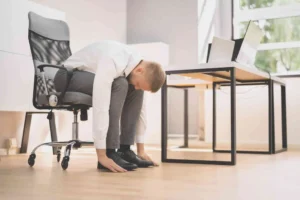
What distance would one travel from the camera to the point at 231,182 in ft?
6.26

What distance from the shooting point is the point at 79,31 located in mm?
4766

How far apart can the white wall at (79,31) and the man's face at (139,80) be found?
1.75m

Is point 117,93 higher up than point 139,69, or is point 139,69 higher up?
point 139,69

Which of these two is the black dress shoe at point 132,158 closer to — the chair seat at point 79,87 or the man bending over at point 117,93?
the man bending over at point 117,93

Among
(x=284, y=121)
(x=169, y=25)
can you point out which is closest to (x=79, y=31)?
(x=169, y=25)

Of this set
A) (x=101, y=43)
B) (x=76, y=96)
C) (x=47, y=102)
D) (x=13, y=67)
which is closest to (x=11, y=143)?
(x=13, y=67)

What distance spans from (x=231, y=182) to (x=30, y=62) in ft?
7.34

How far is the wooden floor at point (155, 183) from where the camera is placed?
5.07 feet

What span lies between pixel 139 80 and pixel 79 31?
2595 millimetres

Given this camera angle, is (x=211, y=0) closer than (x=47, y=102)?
No

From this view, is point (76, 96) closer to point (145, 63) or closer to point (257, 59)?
point (145, 63)

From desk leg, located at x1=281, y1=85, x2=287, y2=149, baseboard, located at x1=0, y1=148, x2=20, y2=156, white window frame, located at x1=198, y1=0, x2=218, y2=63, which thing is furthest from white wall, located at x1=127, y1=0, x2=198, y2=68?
baseboard, located at x1=0, y1=148, x2=20, y2=156

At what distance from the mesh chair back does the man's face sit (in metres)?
0.70

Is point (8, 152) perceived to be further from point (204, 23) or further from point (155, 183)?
point (204, 23)
